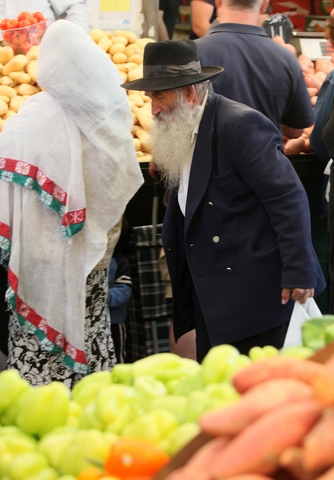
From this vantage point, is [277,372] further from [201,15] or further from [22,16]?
[201,15]

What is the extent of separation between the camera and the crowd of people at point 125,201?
8.18ft

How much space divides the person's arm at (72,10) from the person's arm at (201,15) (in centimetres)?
116

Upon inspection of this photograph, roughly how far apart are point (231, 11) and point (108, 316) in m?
1.59

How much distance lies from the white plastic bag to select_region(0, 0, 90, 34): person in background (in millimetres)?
3201

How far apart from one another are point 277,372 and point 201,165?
5.08 ft

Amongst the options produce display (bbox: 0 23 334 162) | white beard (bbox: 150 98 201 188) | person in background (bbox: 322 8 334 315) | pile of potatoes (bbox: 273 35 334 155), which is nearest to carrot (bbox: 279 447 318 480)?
white beard (bbox: 150 98 201 188)

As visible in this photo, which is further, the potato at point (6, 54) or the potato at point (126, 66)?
the potato at point (126, 66)

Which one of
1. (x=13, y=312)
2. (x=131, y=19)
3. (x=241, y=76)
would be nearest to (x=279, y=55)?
(x=241, y=76)

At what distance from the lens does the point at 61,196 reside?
2750mm

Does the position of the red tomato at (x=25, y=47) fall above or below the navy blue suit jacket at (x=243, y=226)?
above

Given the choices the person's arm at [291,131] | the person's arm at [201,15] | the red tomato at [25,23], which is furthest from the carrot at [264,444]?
the person's arm at [201,15]

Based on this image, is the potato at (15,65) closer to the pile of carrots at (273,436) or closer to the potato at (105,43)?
the potato at (105,43)

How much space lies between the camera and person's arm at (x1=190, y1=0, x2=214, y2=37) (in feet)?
19.1

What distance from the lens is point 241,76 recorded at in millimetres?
3309
